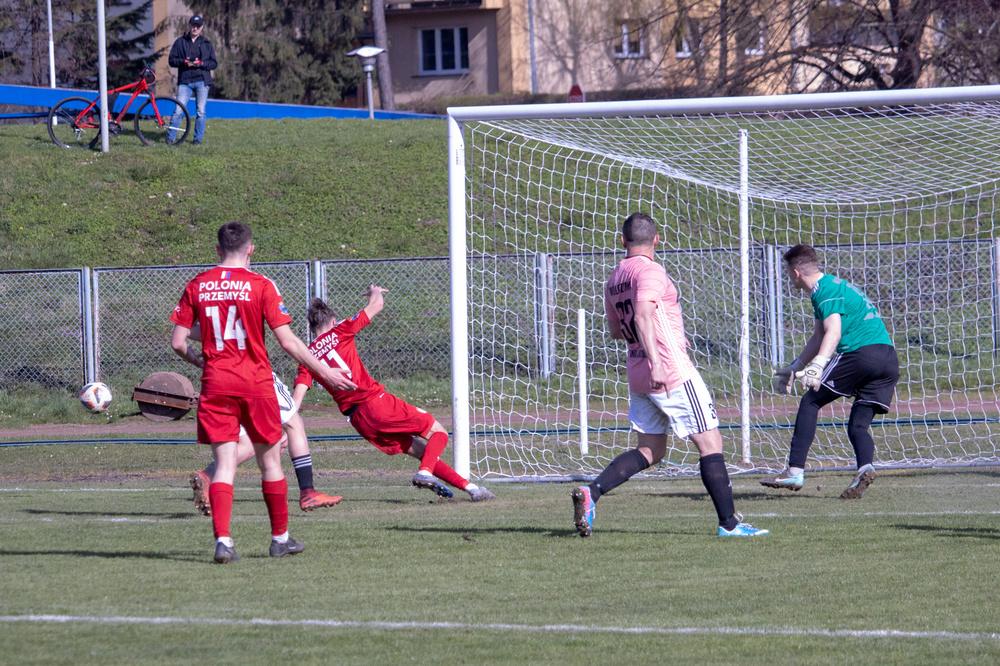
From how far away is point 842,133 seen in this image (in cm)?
1741

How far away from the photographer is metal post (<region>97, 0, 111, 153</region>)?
70.2 feet

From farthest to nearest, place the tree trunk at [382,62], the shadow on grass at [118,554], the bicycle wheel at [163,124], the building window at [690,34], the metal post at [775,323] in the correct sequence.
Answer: the tree trunk at [382,62] < the building window at [690,34] < the bicycle wheel at [163,124] < the metal post at [775,323] < the shadow on grass at [118,554]

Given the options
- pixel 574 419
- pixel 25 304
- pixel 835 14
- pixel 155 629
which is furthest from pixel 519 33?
pixel 155 629

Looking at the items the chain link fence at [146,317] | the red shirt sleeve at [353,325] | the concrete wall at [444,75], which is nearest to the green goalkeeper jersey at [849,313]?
the red shirt sleeve at [353,325]

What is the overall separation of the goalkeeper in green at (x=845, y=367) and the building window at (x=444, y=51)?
41150 mm

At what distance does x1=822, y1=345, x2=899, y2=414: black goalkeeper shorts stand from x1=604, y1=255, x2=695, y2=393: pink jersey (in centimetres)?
210

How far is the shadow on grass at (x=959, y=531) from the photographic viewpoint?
7.56m

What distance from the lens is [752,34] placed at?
27938 mm

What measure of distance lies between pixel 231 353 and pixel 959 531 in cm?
437

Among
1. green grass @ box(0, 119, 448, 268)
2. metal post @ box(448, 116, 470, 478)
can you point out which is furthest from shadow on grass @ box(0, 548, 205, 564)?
green grass @ box(0, 119, 448, 268)

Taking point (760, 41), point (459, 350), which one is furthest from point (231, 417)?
point (760, 41)

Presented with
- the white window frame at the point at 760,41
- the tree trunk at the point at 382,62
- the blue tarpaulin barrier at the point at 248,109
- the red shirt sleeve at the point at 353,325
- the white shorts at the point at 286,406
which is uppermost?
the tree trunk at the point at 382,62

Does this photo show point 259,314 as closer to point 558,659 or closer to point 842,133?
point 558,659

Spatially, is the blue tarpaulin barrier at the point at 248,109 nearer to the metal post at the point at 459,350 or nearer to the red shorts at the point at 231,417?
the metal post at the point at 459,350
